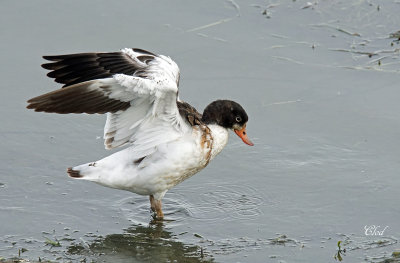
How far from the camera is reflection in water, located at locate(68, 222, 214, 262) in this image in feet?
22.6

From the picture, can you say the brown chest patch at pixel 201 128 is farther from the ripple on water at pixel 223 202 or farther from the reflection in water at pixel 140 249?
the reflection in water at pixel 140 249

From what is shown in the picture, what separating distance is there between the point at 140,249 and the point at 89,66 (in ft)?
6.01

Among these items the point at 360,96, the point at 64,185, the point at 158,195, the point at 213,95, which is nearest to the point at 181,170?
the point at 158,195

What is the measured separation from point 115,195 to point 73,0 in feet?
14.4

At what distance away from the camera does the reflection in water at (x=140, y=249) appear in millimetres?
6887

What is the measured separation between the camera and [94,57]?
7.89 metres

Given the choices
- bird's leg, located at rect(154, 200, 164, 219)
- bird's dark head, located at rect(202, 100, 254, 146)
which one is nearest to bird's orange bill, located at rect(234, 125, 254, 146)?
bird's dark head, located at rect(202, 100, 254, 146)

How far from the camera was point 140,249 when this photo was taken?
709 centimetres

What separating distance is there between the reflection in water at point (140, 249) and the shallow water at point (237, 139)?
18 millimetres

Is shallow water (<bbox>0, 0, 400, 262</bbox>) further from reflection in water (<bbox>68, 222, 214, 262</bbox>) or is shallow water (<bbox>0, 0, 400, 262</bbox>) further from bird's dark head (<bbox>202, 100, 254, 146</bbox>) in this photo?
bird's dark head (<bbox>202, 100, 254, 146</bbox>)

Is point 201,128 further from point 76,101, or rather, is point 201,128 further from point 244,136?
point 76,101

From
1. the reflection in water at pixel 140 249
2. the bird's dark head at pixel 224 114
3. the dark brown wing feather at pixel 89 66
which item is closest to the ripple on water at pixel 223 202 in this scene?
the reflection in water at pixel 140 249

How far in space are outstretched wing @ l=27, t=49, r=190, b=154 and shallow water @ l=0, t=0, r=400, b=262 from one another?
29.0 inches

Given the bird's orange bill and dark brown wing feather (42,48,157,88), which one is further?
the bird's orange bill
